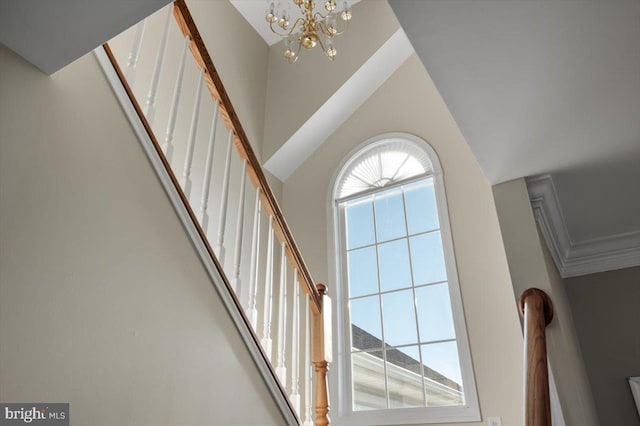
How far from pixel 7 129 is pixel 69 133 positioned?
0.67 feet

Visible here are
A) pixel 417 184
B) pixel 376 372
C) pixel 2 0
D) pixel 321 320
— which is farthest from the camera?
pixel 417 184

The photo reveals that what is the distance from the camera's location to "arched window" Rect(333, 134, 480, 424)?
147 inches

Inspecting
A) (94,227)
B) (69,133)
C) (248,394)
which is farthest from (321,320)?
(69,133)

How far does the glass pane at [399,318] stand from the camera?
4027mm

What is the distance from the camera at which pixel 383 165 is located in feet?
15.6

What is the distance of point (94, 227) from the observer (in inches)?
63.6

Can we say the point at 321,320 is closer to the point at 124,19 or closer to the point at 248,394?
the point at 248,394

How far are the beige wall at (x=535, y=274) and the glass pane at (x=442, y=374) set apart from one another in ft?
5.26

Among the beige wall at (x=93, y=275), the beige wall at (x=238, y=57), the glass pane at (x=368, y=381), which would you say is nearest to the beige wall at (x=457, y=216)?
the glass pane at (x=368, y=381)

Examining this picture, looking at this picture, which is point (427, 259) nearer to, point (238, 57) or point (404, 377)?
point (404, 377)

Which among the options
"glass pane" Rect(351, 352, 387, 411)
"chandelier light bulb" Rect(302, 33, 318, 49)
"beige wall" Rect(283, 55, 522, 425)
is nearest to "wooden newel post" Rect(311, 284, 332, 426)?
"glass pane" Rect(351, 352, 387, 411)

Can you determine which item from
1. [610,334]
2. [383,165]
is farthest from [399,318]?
[610,334]

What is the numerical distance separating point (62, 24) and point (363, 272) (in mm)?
3434

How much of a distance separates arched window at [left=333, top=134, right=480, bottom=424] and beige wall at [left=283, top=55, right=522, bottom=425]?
0.31 ft
